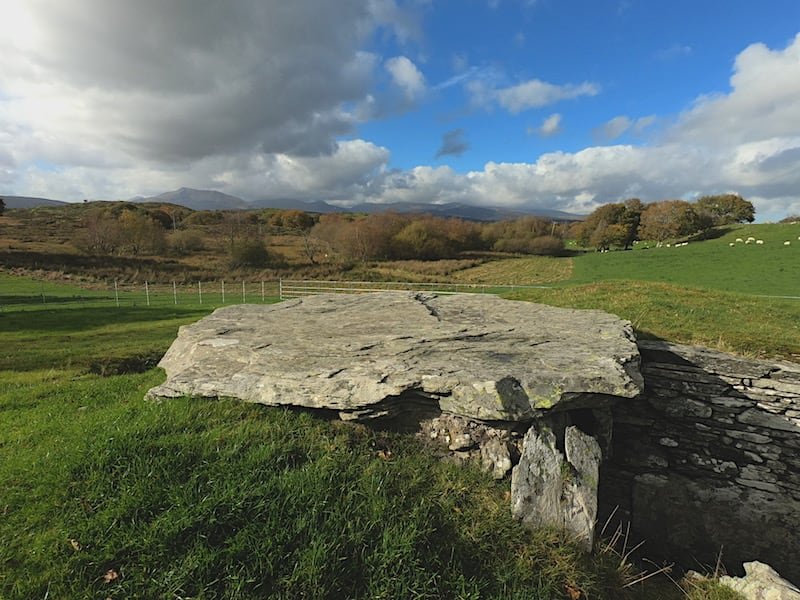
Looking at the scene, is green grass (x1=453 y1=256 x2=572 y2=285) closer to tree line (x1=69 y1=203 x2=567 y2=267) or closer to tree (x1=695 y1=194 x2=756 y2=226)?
tree line (x1=69 y1=203 x2=567 y2=267)

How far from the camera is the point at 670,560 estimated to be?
676 cm

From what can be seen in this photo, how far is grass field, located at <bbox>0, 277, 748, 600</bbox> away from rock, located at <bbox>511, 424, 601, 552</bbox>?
9.9 inches

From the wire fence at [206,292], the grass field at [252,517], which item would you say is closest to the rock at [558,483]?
the grass field at [252,517]

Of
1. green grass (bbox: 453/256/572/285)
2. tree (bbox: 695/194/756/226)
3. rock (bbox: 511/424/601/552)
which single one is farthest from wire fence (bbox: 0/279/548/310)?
tree (bbox: 695/194/756/226)

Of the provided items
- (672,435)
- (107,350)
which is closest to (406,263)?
(107,350)

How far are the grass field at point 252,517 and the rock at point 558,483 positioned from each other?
25 cm

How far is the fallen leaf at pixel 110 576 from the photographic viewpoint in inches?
134

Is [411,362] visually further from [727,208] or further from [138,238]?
[727,208]

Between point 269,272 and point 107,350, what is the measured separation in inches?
1496

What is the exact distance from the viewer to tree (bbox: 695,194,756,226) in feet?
265

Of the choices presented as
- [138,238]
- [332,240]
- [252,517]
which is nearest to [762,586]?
[252,517]

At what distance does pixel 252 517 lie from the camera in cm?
402

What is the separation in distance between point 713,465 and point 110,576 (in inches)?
364

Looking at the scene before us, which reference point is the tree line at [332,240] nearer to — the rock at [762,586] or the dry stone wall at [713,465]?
the dry stone wall at [713,465]
